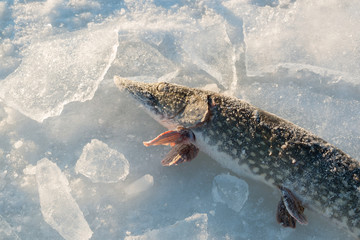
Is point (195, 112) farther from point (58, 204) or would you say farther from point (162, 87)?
point (58, 204)

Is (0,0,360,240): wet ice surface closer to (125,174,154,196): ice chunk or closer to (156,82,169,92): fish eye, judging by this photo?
(125,174,154,196): ice chunk

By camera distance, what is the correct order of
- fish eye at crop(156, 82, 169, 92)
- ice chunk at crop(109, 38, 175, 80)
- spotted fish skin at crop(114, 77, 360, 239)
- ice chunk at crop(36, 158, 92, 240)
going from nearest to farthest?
spotted fish skin at crop(114, 77, 360, 239), ice chunk at crop(36, 158, 92, 240), fish eye at crop(156, 82, 169, 92), ice chunk at crop(109, 38, 175, 80)

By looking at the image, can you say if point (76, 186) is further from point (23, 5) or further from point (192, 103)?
point (23, 5)

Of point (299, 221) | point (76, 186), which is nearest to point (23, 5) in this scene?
point (76, 186)

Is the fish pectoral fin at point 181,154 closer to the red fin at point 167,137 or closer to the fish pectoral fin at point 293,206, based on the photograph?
the red fin at point 167,137

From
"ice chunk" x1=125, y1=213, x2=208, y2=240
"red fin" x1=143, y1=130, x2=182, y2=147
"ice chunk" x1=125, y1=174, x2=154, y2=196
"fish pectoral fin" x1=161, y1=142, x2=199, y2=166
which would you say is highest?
"red fin" x1=143, y1=130, x2=182, y2=147

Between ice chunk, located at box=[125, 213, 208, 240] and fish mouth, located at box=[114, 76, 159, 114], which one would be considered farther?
fish mouth, located at box=[114, 76, 159, 114]

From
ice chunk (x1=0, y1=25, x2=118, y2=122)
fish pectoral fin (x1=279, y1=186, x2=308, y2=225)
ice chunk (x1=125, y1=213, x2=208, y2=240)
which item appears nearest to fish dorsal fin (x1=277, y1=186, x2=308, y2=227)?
fish pectoral fin (x1=279, y1=186, x2=308, y2=225)

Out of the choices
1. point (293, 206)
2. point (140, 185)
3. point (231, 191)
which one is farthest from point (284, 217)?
point (140, 185)
